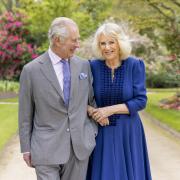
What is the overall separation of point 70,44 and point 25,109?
63 cm

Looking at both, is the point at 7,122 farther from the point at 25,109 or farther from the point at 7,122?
the point at 25,109

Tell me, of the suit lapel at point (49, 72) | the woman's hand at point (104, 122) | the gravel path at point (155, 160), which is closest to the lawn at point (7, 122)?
the gravel path at point (155, 160)

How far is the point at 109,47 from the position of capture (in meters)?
4.42

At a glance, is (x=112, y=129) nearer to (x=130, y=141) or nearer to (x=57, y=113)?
(x=130, y=141)

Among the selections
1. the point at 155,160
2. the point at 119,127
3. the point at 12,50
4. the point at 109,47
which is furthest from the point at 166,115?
the point at 12,50

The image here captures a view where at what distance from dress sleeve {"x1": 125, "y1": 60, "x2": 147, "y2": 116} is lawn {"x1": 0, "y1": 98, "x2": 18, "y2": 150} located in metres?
5.63

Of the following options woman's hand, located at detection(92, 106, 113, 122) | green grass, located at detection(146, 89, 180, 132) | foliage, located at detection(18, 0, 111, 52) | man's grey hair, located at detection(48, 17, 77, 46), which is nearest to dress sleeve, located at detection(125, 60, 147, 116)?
woman's hand, located at detection(92, 106, 113, 122)

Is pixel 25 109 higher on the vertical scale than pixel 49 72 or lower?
lower

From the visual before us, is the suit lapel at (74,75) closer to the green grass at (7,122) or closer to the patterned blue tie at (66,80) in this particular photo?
the patterned blue tie at (66,80)

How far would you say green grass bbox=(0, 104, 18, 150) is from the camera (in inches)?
433

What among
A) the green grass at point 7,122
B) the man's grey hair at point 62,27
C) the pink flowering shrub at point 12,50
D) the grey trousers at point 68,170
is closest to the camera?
the man's grey hair at point 62,27

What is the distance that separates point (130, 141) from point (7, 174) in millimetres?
3532

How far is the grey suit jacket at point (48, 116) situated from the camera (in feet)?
14.0

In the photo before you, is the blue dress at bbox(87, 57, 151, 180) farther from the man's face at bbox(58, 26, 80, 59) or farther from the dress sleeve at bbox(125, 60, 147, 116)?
the man's face at bbox(58, 26, 80, 59)
